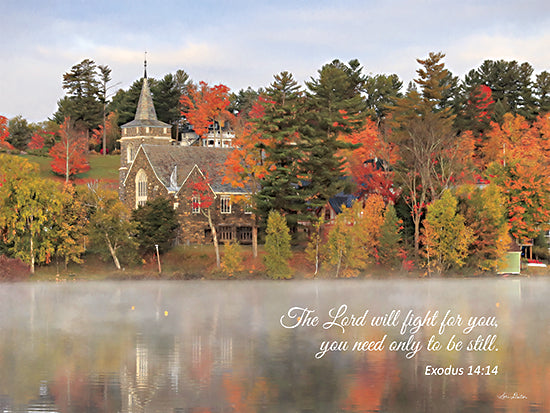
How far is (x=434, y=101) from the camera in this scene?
10169 centimetres

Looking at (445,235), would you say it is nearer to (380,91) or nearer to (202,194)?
(202,194)

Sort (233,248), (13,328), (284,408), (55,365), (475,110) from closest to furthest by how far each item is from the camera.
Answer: (284,408) → (55,365) → (13,328) → (233,248) → (475,110)

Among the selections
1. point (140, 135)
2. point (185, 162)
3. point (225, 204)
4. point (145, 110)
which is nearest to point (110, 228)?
point (225, 204)

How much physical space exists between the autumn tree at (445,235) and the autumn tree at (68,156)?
201ft

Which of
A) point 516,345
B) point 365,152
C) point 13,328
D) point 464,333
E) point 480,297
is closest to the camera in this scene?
point 516,345

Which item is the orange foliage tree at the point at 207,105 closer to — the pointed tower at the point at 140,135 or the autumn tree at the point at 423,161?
the pointed tower at the point at 140,135

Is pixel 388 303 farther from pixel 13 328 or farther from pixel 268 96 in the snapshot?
pixel 268 96

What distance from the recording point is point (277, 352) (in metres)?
36.7

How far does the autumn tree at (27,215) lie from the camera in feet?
235

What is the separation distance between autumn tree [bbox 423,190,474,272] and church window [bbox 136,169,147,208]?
36276mm

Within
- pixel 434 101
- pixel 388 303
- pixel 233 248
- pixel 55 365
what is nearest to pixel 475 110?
pixel 434 101

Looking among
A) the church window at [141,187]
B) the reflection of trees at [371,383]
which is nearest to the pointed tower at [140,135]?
the church window at [141,187]

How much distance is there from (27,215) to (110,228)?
8121 mm

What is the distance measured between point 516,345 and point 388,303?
16.2 meters
